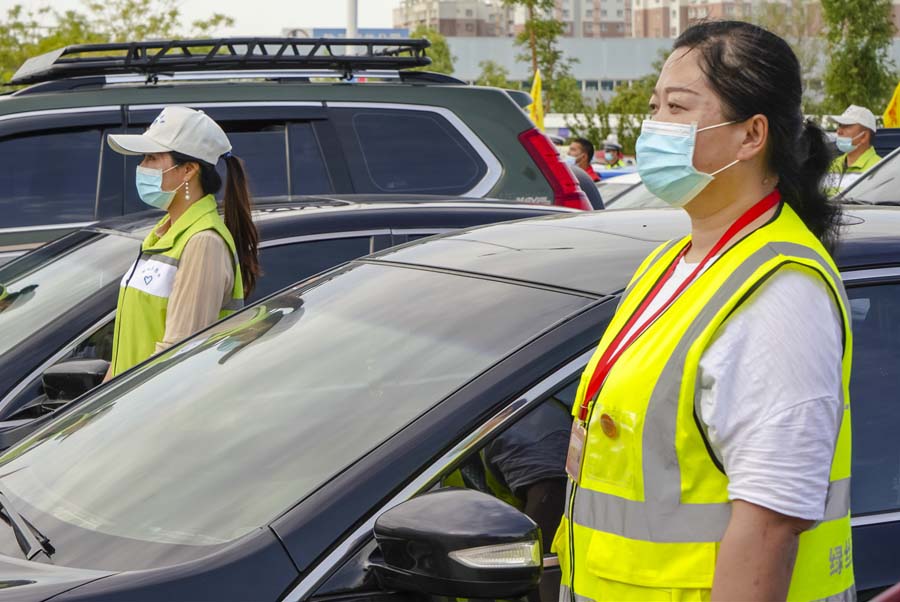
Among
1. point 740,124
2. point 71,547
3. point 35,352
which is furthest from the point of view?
point 35,352

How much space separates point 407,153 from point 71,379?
10.6 ft

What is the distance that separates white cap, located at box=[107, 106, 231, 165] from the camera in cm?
463

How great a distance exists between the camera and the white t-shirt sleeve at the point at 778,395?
1.89 m

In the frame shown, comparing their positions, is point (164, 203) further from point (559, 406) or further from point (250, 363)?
point (559, 406)

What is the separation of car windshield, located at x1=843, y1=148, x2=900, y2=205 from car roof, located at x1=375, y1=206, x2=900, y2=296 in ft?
10.3

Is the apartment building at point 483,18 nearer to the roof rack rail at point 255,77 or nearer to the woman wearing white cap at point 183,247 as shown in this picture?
the roof rack rail at point 255,77

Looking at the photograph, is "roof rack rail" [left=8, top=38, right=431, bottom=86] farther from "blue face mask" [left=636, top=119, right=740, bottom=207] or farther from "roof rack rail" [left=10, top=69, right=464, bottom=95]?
"blue face mask" [left=636, top=119, right=740, bottom=207]

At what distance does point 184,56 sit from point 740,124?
18.9ft

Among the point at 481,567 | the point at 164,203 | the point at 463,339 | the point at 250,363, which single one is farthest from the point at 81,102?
the point at 481,567

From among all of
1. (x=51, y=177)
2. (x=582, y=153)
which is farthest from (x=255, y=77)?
(x=582, y=153)


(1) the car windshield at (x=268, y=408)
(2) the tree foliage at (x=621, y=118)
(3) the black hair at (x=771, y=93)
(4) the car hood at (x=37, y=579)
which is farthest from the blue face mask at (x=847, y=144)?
(2) the tree foliage at (x=621, y=118)

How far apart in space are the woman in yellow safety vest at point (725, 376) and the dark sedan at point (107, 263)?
2382 mm

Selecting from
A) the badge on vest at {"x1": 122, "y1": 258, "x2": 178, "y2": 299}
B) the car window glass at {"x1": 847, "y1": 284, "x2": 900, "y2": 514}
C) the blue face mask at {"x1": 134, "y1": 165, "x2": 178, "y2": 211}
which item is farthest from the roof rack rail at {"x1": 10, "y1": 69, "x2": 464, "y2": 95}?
the car window glass at {"x1": 847, "y1": 284, "x2": 900, "y2": 514}

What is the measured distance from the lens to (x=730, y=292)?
2.00 meters
